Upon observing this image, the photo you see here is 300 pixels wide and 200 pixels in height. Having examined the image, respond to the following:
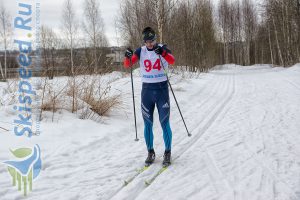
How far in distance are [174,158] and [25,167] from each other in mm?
2236

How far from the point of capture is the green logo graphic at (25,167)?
3809 millimetres

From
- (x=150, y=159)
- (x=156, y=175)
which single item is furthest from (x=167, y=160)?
(x=156, y=175)

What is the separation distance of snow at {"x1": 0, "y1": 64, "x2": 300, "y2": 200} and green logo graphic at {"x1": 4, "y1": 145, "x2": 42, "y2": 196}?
0.29ft

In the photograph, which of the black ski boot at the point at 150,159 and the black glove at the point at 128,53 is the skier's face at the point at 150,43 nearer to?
the black glove at the point at 128,53

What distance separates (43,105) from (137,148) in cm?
240

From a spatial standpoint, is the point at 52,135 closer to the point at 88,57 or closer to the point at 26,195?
the point at 26,195

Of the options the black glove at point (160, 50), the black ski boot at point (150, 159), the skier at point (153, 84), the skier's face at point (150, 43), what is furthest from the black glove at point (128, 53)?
the black ski boot at point (150, 159)

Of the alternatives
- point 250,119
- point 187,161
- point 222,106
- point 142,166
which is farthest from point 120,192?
point 222,106

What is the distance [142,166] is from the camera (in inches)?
178

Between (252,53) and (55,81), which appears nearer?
(55,81)

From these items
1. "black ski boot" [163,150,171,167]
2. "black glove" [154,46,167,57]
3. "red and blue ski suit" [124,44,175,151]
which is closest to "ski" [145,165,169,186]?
"black ski boot" [163,150,171,167]

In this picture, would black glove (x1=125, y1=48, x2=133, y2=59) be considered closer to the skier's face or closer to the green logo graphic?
the skier's face

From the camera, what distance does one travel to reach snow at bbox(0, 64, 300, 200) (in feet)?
11.6

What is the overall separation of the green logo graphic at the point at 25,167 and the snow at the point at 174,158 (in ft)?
0.29
